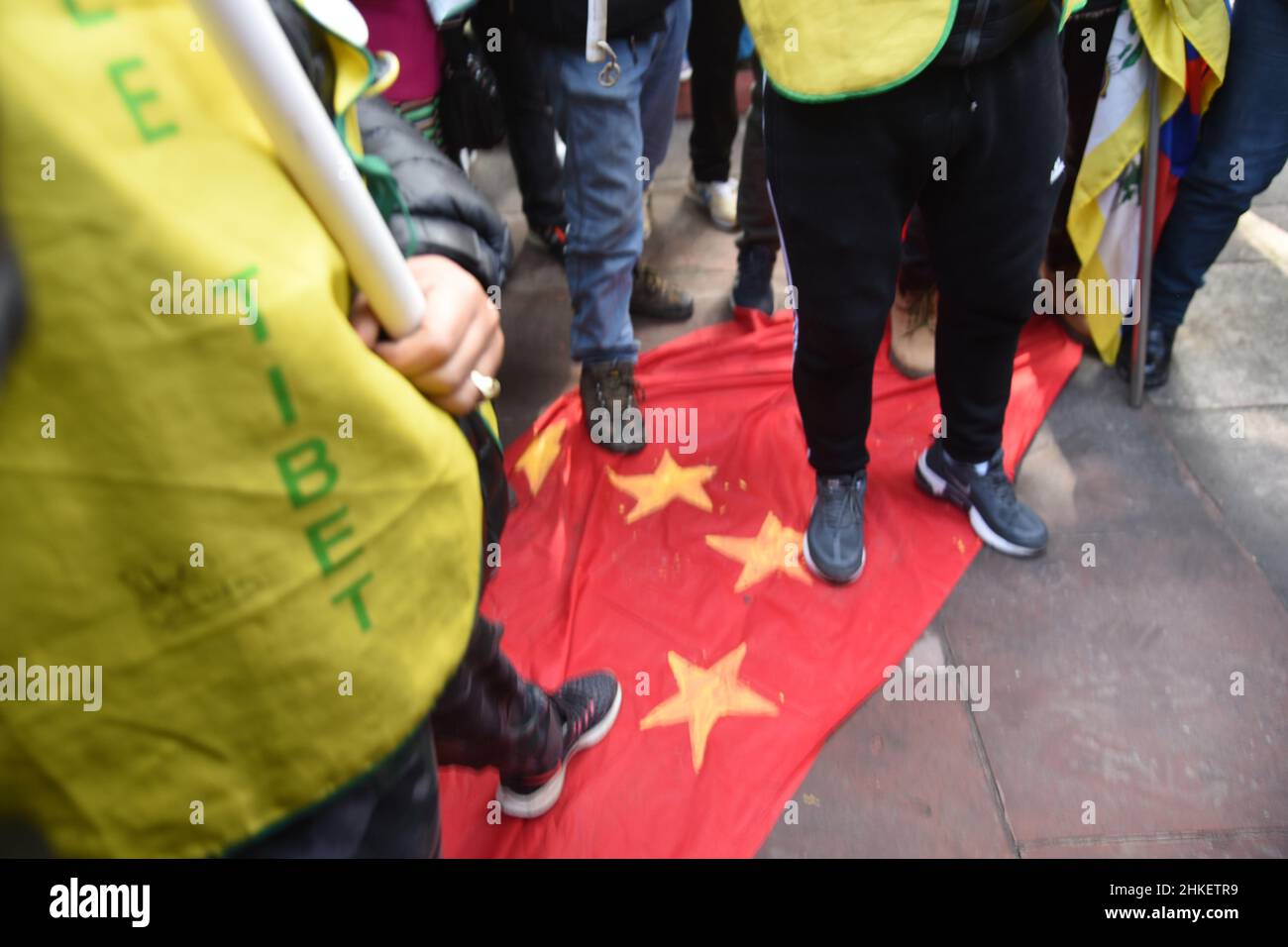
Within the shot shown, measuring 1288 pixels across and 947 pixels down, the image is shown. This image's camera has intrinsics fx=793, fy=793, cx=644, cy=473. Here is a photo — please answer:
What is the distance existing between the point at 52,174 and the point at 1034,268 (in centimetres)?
179

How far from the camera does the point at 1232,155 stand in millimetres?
2275

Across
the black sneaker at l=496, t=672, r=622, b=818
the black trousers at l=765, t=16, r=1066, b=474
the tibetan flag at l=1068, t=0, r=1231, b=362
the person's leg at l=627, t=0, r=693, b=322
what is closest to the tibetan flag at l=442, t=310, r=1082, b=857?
the black sneaker at l=496, t=672, r=622, b=818

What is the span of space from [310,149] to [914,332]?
2.52m

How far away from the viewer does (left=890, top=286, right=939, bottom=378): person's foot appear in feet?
9.05

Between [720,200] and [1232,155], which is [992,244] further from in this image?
[720,200]

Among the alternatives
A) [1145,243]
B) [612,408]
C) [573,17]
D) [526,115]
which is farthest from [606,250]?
[1145,243]

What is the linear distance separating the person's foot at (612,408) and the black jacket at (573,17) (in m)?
0.96

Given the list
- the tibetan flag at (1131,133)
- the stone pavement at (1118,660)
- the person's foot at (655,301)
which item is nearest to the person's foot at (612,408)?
the stone pavement at (1118,660)

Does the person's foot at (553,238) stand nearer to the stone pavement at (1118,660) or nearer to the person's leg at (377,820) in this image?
the stone pavement at (1118,660)

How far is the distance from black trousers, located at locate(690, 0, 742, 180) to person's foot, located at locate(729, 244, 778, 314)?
81 centimetres
